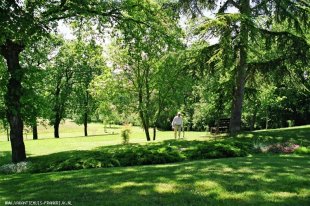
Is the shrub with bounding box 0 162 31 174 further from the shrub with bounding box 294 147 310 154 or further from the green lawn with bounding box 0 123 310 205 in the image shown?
the shrub with bounding box 294 147 310 154

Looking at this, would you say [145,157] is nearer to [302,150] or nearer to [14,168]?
[14,168]

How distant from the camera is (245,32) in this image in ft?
54.7

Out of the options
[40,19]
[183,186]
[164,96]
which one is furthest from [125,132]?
[183,186]

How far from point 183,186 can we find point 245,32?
1131cm

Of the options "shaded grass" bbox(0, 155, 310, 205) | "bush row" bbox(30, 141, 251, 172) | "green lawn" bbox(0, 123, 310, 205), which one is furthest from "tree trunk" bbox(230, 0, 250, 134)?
"shaded grass" bbox(0, 155, 310, 205)

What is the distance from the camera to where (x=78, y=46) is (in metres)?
19.0

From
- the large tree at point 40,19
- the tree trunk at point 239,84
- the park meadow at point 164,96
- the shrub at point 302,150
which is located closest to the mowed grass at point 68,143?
the park meadow at point 164,96

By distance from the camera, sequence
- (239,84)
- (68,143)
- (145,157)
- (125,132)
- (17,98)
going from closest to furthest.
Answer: (145,157) < (17,98) < (239,84) < (125,132) < (68,143)

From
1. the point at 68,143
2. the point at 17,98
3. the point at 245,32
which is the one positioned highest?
the point at 245,32

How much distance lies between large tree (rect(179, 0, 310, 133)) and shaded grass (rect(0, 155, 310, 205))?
8.89 m

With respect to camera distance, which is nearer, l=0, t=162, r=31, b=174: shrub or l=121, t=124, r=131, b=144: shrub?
l=0, t=162, r=31, b=174: shrub

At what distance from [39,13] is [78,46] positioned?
312 centimetres

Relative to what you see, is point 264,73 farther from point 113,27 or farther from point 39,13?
point 39,13

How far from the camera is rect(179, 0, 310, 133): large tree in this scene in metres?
16.9
